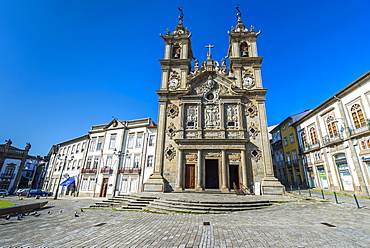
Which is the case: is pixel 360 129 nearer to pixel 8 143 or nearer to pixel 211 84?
pixel 211 84

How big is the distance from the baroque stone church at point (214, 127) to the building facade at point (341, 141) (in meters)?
7.53

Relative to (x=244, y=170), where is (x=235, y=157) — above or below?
above

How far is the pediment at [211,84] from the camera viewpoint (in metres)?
20.5

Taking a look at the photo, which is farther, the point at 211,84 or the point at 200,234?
the point at 211,84

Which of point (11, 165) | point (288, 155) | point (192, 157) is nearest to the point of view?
point (192, 157)

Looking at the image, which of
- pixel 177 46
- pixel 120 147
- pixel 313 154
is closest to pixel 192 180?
pixel 120 147

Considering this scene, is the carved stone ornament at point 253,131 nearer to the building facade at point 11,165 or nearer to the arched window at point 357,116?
the arched window at point 357,116

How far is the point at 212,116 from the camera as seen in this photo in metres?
19.6

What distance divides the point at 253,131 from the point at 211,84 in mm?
7644

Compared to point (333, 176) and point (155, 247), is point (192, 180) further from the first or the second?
point (333, 176)

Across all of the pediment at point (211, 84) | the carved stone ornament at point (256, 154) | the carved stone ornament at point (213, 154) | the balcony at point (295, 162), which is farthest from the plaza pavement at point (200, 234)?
the balcony at point (295, 162)

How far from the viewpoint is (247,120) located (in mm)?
19266

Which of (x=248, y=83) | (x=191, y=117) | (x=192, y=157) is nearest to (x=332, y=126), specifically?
(x=248, y=83)

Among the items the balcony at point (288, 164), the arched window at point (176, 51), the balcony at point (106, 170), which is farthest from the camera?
the balcony at point (288, 164)
